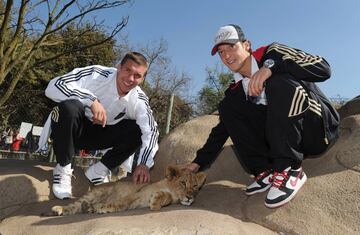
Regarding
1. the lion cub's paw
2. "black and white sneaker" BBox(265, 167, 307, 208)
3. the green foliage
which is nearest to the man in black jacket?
"black and white sneaker" BBox(265, 167, 307, 208)

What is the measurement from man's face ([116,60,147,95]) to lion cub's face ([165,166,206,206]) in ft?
3.61

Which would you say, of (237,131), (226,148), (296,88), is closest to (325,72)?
(296,88)

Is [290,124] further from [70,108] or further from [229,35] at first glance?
[70,108]

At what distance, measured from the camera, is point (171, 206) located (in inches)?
138

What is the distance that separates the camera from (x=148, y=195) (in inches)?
148

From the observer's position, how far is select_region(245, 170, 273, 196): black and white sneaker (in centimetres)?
354

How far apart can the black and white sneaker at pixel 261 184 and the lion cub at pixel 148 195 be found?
1.64 ft

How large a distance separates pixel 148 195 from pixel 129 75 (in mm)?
1306

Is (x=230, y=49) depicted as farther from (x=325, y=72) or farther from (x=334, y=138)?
(x=334, y=138)

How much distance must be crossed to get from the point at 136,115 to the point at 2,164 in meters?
1.91

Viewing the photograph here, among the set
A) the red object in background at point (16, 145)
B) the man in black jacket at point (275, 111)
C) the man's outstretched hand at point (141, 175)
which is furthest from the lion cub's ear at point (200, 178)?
the red object in background at point (16, 145)

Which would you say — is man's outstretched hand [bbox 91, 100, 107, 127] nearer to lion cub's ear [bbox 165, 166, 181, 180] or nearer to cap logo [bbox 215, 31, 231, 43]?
lion cub's ear [bbox 165, 166, 181, 180]

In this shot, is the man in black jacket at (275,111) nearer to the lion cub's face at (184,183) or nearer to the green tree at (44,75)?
the lion cub's face at (184,183)

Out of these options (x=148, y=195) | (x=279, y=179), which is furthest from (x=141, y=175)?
(x=279, y=179)
